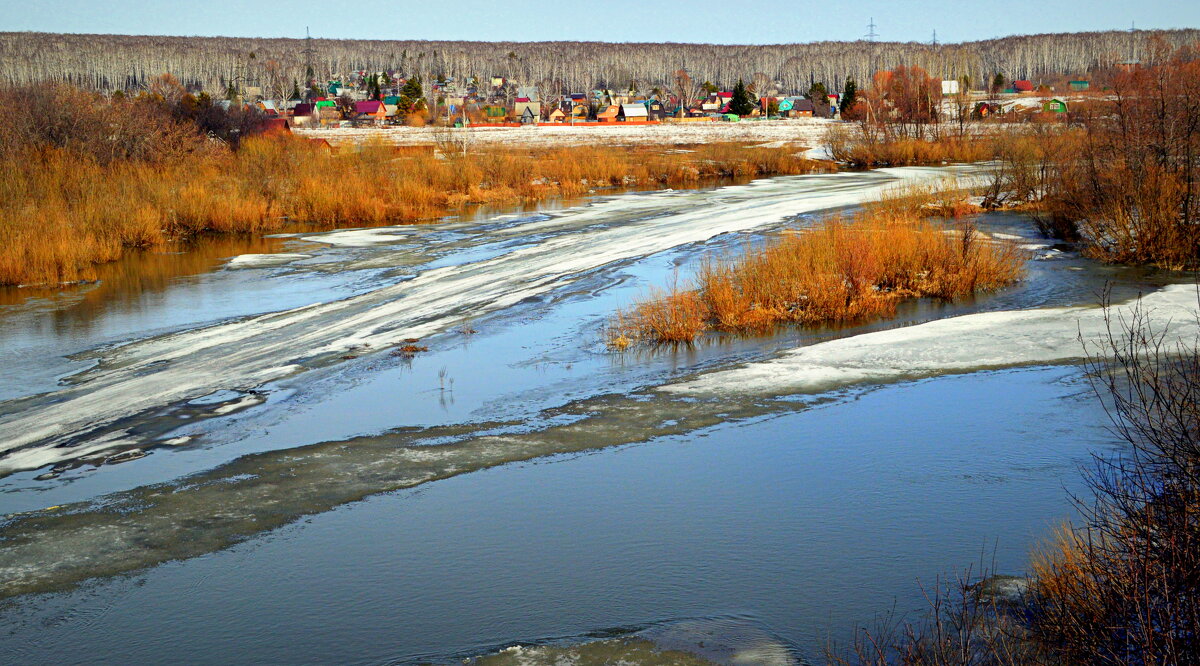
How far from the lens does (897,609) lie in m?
5.45

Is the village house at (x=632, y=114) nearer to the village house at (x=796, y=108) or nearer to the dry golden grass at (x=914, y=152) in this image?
the village house at (x=796, y=108)

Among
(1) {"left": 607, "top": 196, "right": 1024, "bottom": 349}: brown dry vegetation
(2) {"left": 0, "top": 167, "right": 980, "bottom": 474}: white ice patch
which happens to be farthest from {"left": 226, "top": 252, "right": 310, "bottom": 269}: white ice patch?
(1) {"left": 607, "top": 196, "right": 1024, "bottom": 349}: brown dry vegetation

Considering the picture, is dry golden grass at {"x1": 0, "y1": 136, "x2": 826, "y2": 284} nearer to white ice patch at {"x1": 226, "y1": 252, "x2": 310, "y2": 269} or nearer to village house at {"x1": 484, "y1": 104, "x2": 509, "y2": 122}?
white ice patch at {"x1": 226, "y1": 252, "x2": 310, "y2": 269}

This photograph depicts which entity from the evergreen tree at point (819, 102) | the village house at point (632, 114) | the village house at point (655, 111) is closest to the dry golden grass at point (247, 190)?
the village house at point (632, 114)

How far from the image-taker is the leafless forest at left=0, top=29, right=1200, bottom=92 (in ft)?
487

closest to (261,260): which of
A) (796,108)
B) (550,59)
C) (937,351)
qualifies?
(937,351)

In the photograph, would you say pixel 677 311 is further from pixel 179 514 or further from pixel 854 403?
pixel 179 514

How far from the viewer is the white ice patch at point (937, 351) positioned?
32.5 feet

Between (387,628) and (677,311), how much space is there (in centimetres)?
697

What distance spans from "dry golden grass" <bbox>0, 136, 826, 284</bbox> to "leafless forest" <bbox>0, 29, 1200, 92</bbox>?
4396 inches

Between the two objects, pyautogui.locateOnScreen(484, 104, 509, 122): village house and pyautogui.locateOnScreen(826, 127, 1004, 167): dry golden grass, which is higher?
pyautogui.locateOnScreen(484, 104, 509, 122): village house

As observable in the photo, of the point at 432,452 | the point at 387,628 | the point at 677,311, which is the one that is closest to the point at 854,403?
the point at 677,311

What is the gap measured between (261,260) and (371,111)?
8120 centimetres

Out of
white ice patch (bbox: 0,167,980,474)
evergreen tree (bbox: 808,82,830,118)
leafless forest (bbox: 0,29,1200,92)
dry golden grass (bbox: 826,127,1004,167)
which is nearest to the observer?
white ice patch (bbox: 0,167,980,474)
